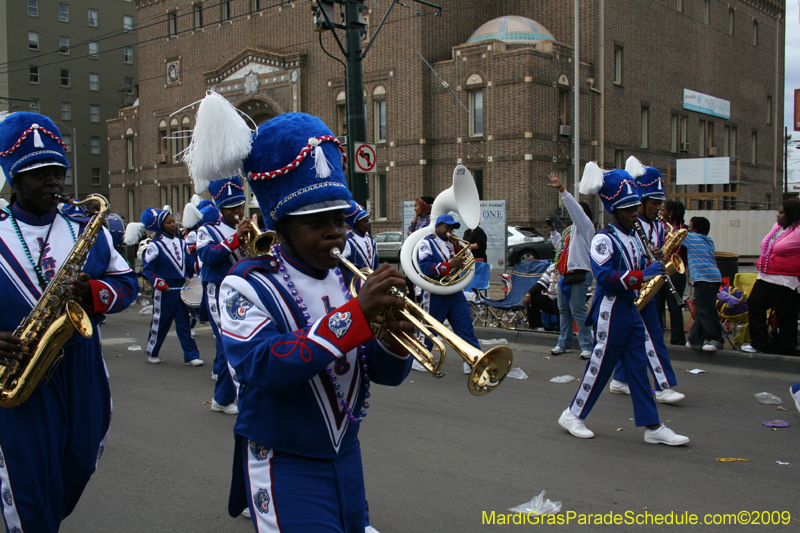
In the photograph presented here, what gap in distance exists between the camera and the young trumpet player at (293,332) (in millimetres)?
2258

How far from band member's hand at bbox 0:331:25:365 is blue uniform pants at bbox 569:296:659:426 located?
13.5 ft

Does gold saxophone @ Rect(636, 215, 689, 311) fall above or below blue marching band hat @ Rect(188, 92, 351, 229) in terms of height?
below

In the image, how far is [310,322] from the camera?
2.39m

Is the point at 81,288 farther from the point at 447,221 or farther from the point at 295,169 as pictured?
the point at 447,221

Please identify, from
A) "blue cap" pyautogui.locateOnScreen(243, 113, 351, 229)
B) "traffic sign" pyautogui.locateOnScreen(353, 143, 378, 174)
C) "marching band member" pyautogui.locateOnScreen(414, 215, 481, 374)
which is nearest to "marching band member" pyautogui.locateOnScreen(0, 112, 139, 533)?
"blue cap" pyautogui.locateOnScreen(243, 113, 351, 229)

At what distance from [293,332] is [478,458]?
3438 mm

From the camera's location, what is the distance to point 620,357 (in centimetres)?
571

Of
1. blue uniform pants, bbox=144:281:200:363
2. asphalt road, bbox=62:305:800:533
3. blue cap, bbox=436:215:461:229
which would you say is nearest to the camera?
asphalt road, bbox=62:305:800:533

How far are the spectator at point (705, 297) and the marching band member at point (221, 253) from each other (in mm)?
5725

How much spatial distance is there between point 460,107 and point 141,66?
23306mm

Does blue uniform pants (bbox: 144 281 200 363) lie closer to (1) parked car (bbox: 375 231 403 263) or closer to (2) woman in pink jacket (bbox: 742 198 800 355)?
(2) woman in pink jacket (bbox: 742 198 800 355)

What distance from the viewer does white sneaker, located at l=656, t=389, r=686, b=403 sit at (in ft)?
22.5

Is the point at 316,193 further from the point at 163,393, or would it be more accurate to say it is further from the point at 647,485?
the point at 163,393

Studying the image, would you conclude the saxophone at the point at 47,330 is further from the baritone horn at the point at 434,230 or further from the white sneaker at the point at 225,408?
→ the baritone horn at the point at 434,230
